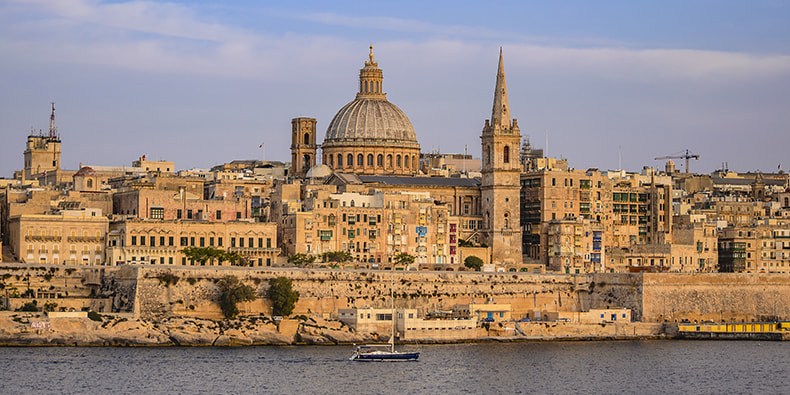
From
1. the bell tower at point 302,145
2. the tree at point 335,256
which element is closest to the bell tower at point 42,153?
the bell tower at point 302,145

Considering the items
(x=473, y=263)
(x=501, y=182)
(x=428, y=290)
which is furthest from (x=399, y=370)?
(x=501, y=182)

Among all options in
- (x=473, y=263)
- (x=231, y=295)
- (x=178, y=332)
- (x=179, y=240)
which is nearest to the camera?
(x=178, y=332)

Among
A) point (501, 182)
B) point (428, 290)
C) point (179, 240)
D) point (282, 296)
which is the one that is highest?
point (501, 182)

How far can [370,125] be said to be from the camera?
114 metres

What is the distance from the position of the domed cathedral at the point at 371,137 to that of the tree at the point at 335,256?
743 inches

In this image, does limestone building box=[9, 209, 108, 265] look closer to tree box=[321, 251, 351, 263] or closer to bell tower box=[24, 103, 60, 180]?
tree box=[321, 251, 351, 263]

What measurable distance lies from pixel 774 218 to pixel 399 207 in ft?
94.2

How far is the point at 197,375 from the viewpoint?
67.4 meters

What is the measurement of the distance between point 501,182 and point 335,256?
50.7ft

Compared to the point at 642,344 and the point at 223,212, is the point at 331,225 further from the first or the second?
the point at 642,344

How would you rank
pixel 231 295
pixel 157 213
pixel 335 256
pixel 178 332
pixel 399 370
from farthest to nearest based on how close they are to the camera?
pixel 157 213, pixel 335 256, pixel 231 295, pixel 178 332, pixel 399 370

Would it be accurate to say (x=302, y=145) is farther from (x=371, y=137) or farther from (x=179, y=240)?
(x=179, y=240)

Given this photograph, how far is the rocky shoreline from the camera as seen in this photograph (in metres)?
75.7

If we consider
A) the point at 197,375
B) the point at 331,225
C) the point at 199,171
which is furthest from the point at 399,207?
the point at 197,375
